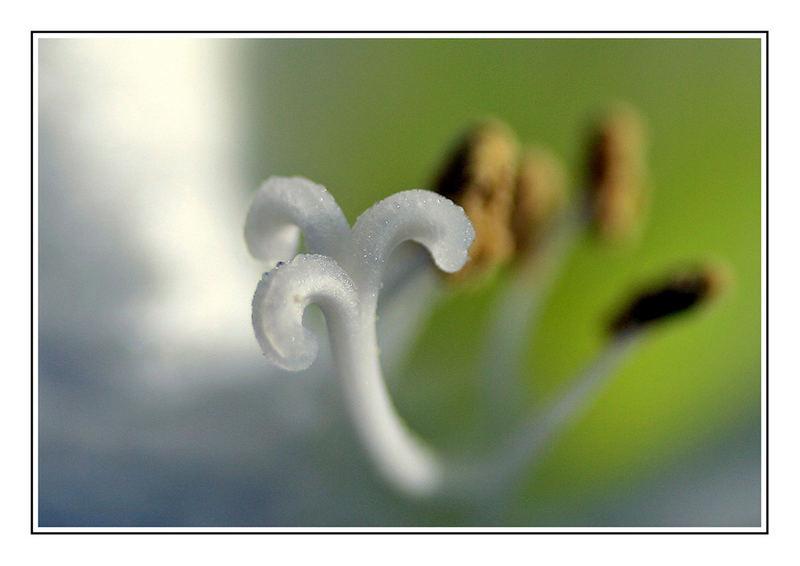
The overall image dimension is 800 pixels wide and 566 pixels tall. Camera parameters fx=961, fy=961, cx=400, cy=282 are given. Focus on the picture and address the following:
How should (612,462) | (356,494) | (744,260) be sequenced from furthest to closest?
(744,260) → (612,462) → (356,494)

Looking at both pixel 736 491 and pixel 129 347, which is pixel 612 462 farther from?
pixel 129 347

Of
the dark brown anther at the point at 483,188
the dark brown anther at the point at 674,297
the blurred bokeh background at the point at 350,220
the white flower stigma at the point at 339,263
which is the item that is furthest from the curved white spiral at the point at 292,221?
the dark brown anther at the point at 674,297

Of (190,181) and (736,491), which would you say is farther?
(190,181)

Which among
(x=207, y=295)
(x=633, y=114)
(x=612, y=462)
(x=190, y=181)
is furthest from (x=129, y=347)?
(x=633, y=114)

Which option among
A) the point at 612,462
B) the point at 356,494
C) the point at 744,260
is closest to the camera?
the point at 356,494

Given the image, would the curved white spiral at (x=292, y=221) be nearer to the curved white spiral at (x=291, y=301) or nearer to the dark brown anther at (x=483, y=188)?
the curved white spiral at (x=291, y=301)

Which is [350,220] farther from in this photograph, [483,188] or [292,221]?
[292,221]

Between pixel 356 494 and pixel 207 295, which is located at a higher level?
pixel 207 295

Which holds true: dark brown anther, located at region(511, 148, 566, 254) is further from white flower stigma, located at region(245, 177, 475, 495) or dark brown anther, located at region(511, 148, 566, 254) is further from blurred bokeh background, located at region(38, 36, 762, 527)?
white flower stigma, located at region(245, 177, 475, 495)

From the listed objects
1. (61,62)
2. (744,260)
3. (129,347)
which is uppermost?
(61,62)
